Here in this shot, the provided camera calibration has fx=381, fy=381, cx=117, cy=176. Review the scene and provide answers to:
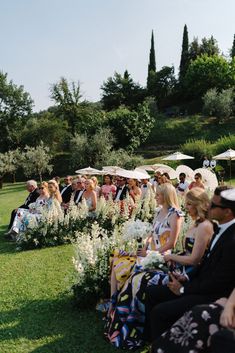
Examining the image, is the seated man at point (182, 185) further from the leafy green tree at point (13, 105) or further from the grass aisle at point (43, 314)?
the leafy green tree at point (13, 105)

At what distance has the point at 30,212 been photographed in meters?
11.0

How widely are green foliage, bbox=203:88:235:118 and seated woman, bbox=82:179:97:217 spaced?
42399 millimetres

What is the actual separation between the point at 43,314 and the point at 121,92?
63.5 metres

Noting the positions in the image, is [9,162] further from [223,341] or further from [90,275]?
[223,341]

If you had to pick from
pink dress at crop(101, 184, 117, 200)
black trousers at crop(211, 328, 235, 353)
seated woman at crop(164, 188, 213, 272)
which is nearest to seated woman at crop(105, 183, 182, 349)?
seated woman at crop(164, 188, 213, 272)

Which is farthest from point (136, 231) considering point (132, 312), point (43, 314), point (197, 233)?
point (43, 314)

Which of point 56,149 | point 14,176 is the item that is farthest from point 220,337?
point 56,149

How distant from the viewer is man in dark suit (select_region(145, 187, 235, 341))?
353 cm

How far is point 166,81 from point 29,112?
25.1 metres

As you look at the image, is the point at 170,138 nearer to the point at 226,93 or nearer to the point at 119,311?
the point at 226,93

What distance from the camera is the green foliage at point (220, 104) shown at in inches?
1966

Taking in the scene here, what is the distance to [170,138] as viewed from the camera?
48.8 meters

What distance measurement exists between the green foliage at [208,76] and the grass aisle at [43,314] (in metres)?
58.1

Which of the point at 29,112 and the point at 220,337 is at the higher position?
the point at 29,112
